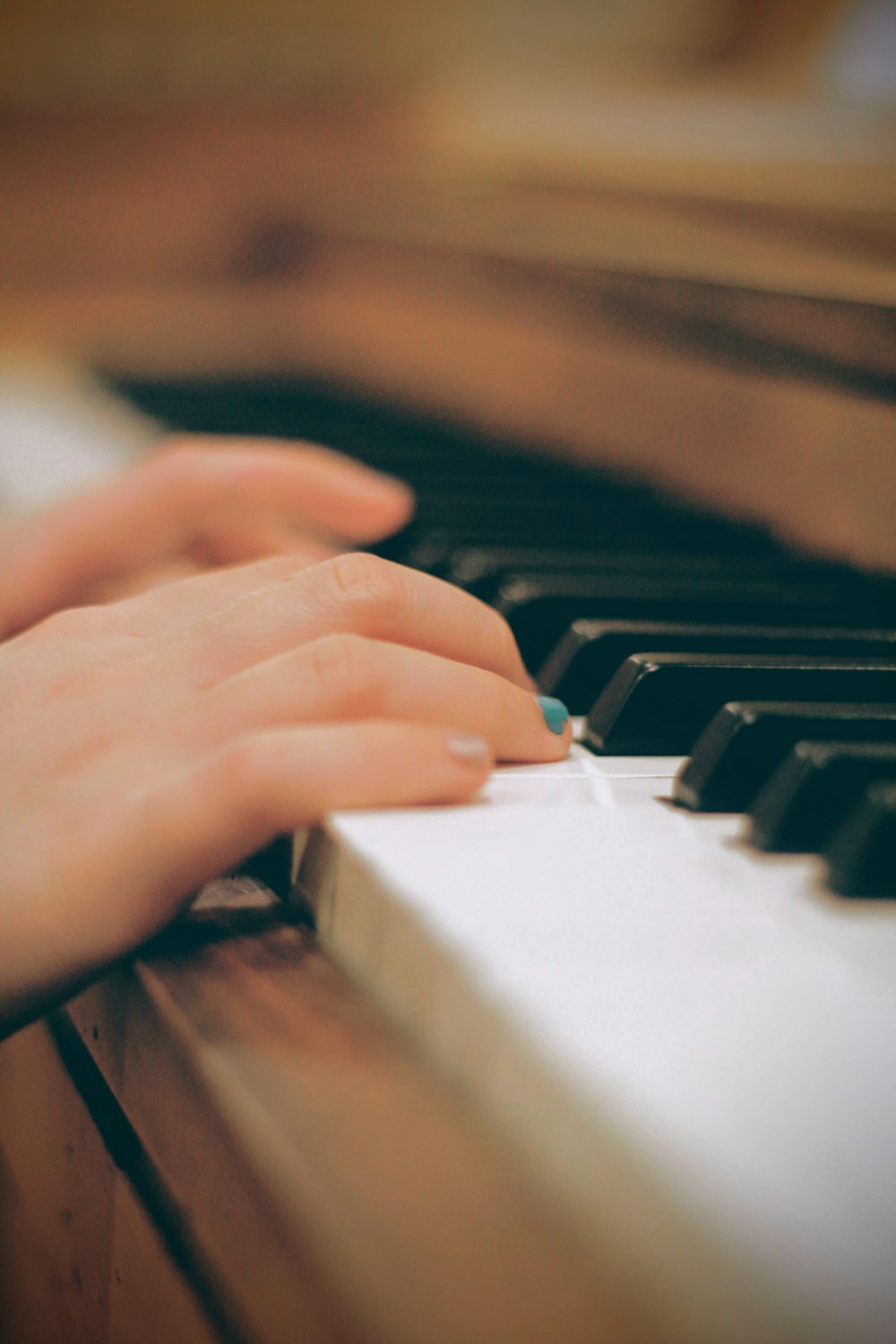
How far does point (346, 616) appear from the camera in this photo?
56cm

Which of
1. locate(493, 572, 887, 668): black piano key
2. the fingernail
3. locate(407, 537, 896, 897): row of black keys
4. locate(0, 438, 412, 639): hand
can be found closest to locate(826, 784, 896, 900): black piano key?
locate(407, 537, 896, 897): row of black keys

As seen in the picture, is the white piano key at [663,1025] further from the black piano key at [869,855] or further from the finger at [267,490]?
the finger at [267,490]

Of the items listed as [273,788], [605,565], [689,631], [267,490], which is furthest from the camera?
[267,490]

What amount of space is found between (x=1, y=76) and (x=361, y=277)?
1.22 m

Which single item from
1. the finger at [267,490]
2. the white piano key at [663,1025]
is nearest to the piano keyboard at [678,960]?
the white piano key at [663,1025]

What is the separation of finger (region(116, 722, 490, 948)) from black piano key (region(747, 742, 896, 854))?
112 mm

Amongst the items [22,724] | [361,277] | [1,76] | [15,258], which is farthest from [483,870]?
[1,76]

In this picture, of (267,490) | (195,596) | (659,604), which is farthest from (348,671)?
(267,490)

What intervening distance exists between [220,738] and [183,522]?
0.49 meters

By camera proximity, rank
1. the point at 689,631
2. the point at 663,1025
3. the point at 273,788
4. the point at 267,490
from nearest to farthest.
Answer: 1. the point at 663,1025
2. the point at 273,788
3. the point at 689,631
4. the point at 267,490

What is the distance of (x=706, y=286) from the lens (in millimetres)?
958

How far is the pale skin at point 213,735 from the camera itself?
47 cm

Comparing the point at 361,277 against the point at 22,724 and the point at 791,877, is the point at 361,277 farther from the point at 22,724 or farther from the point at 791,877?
the point at 791,877

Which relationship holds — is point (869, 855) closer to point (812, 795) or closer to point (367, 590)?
point (812, 795)
